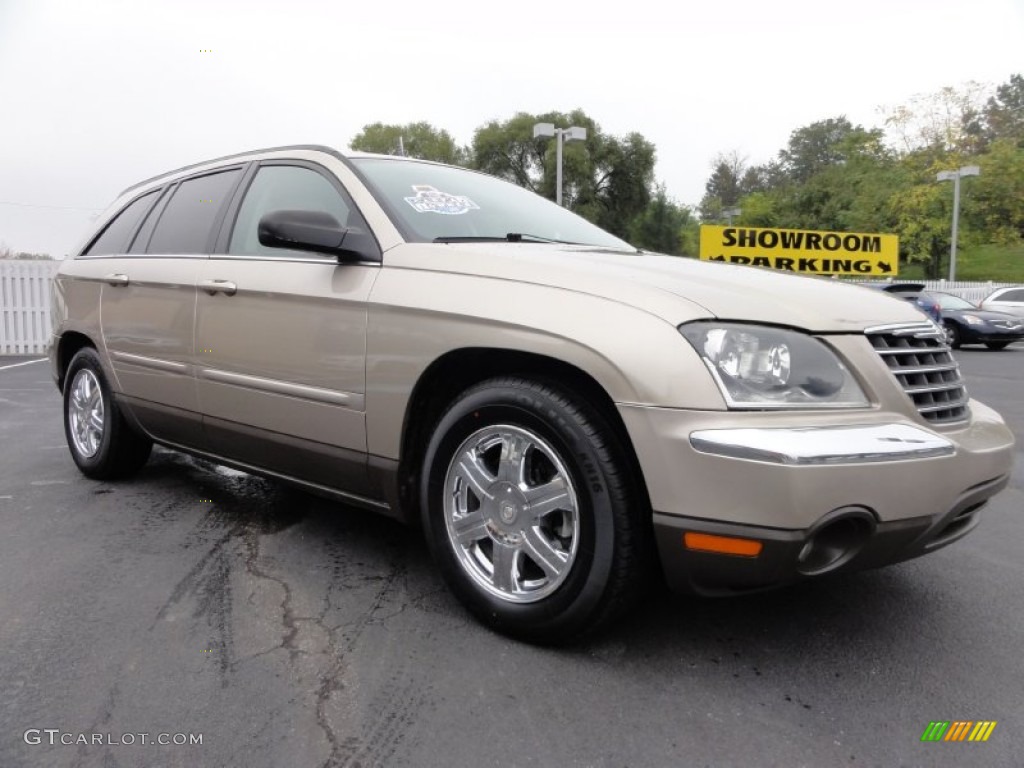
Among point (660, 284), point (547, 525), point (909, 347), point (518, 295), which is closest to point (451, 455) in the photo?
point (547, 525)

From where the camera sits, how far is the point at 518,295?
2389 millimetres

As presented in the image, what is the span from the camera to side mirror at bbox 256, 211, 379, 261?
2.70 m

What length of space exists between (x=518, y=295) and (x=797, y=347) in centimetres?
81

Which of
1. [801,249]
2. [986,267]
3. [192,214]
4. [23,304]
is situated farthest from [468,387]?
[986,267]

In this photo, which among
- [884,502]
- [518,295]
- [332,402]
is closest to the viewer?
[884,502]

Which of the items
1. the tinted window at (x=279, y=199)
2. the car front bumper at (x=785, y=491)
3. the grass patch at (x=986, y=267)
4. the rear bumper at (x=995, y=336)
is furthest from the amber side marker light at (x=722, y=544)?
the grass patch at (x=986, y=267)

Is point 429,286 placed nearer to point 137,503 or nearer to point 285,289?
point 285,289

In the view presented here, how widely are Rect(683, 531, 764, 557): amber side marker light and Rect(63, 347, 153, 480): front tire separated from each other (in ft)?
10.5

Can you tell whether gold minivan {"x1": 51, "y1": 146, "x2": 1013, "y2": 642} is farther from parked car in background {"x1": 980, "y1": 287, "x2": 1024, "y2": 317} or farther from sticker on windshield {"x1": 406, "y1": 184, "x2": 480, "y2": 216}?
parked car in background {"x1": 980, "y1": 287, "x2": 1024, "y2": 317}

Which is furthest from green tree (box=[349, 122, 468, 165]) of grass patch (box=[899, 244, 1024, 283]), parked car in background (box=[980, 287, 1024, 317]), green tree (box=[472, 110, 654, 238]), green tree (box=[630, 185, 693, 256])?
parked car in background (box=[980, 287, 1024, 317])

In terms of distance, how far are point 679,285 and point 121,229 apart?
11.5ft

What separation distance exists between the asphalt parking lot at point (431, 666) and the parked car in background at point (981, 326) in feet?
51.4

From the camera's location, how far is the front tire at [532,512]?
2.18m

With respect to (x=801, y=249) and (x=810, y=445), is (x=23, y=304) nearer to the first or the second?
(x=810, y=445)
